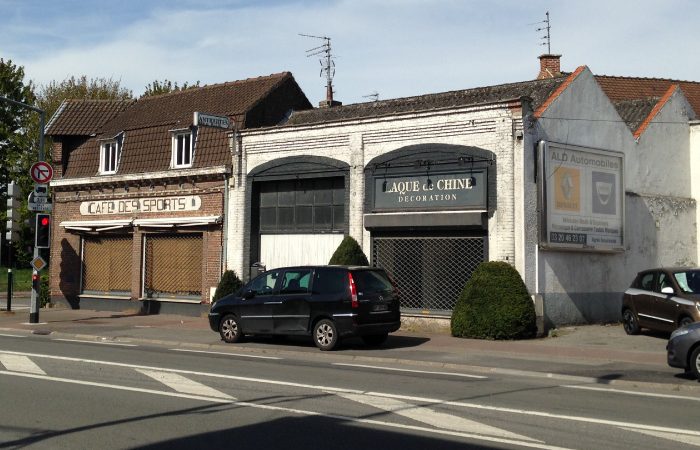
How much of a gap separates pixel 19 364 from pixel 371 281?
685 cm

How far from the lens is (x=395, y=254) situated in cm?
2138

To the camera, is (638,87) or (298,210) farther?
(638,87)

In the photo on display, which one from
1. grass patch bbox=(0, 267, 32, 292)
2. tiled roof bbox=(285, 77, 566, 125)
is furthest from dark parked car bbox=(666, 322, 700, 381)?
grass patch bbox=(0, 267, 32, 292)

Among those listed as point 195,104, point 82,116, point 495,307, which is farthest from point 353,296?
point 82,116

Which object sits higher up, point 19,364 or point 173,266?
point 173,266

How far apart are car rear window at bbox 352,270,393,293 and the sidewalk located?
127 cm

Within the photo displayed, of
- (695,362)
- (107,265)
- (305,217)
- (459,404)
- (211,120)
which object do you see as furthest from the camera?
(107,265)

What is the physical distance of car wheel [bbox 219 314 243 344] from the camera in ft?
58.9

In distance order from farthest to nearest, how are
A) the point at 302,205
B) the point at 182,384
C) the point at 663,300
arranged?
the point at 302,205, the point at 663,300, the point at 182,384

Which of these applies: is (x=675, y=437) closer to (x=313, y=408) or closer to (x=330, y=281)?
(x=313, y=408)

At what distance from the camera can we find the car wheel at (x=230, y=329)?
18.0m

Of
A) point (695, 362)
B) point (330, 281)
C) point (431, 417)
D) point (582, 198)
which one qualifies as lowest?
point (431, 417)

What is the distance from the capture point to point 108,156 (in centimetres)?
2842

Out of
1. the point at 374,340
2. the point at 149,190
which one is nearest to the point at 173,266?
the point at 149,190
